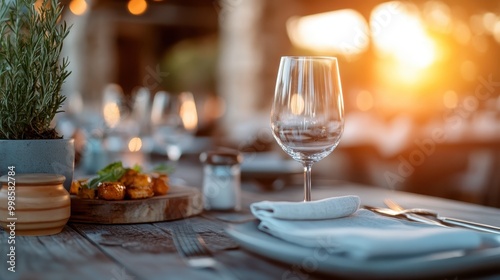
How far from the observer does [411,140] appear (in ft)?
12.9

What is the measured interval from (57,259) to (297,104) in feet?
1.21

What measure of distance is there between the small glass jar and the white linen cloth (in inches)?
14.1

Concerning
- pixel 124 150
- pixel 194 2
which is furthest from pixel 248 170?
pixel 194 2

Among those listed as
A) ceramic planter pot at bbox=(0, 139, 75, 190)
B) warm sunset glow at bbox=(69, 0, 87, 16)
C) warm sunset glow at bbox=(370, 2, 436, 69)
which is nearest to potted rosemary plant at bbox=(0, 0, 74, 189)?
ceramic planter pot at bbox=(0, 139, 75, 190)

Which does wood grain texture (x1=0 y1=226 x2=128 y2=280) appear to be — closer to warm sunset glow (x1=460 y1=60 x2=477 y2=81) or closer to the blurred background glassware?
the blurred background glassware

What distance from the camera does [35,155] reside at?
3.02 ft

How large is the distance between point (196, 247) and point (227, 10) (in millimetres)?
5406

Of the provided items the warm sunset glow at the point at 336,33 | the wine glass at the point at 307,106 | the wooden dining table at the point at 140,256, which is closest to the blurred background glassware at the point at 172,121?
the wooden dining table at the point at 140,256

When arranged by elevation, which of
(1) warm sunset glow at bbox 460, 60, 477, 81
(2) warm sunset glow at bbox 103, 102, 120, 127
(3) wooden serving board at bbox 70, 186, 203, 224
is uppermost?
(1) warm sunset glow at bbox 460, 60, 477, 81

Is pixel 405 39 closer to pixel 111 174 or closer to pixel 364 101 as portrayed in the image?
pixel 364 101

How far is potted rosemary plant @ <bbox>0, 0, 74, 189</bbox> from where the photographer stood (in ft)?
2.94

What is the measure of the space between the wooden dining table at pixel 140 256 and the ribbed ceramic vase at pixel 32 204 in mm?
16

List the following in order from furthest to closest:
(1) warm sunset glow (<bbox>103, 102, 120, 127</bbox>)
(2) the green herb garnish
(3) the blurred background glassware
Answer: (1) warm sunset glow (<bbox>103, 102, 120, 127</bbox>), (3) the blurred background glassware, (2) the green herb garnish

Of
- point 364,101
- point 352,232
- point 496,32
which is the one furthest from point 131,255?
point 496,32
